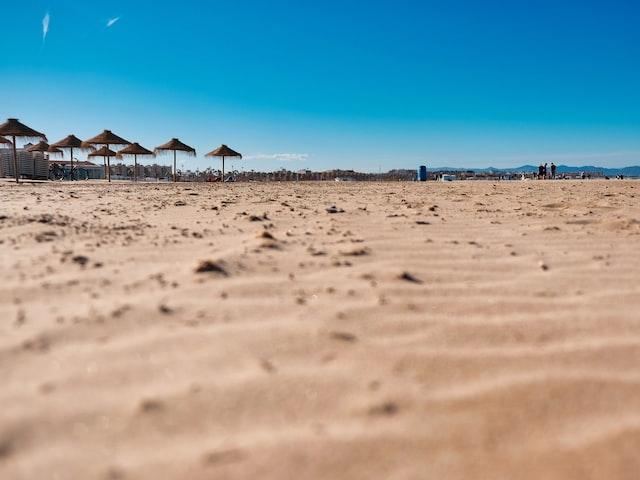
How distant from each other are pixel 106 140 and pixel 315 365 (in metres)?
21.5

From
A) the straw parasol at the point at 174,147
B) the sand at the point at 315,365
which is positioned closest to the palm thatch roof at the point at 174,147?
the straw parasol at the point at 174,147

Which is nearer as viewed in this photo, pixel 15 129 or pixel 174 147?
pixel 15 129

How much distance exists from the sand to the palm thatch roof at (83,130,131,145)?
64.4 feet

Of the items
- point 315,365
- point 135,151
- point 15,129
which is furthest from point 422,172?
point 315,365

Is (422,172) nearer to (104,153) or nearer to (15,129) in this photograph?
(104,153)

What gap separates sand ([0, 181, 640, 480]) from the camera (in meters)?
0.97

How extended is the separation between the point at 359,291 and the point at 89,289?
1022 mm

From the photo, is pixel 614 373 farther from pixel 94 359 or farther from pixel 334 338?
pixel 94 359

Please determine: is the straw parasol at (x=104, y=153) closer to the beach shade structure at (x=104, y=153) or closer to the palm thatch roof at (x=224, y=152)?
the beach shade structure at (x=104, y=153)

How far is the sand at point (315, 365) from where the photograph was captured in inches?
38.2

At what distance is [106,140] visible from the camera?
2023 centimetres

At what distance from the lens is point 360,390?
3.90 feet

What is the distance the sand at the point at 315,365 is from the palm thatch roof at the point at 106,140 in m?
19.6

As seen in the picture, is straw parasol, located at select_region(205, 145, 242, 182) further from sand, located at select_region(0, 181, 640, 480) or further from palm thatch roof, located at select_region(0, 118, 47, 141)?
sand, located at select_region(0, 181, 640, 480)
